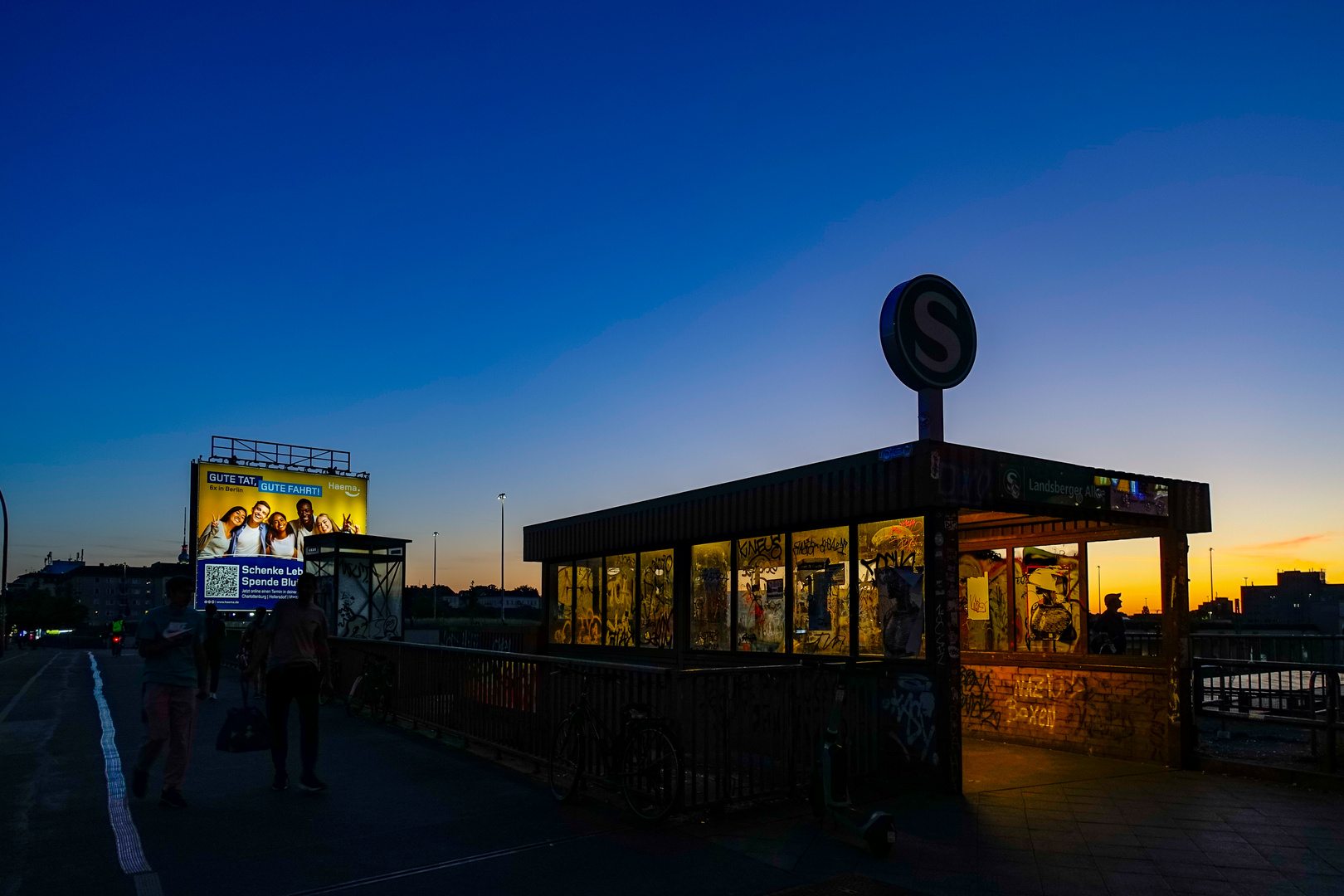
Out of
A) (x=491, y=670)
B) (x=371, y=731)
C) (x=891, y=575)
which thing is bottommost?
(x=371, y=731)

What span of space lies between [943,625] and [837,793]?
261 cm

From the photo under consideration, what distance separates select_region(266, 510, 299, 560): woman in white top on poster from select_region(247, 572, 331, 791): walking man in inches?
1352

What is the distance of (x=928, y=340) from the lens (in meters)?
10.5

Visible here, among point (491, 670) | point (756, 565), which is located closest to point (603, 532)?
point (756, 565)

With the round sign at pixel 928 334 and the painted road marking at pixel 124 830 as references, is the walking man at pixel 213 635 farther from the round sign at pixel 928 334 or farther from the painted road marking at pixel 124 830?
the round sign at pixel 928 334

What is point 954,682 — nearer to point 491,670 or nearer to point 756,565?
point 756,565

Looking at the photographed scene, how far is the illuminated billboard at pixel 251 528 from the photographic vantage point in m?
39.2

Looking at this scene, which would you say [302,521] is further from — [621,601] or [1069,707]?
[1069,707]

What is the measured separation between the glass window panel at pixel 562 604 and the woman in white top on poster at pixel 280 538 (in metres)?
26.3

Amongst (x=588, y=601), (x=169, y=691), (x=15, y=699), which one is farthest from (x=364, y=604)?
(x=169, y=691)

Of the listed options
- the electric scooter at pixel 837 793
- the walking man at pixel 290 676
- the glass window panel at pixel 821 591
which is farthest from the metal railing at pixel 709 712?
the walking man at pixel 290 676

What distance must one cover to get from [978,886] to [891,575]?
440 centimetres

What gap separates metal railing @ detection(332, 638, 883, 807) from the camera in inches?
316

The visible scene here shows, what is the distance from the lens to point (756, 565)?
1266cm
